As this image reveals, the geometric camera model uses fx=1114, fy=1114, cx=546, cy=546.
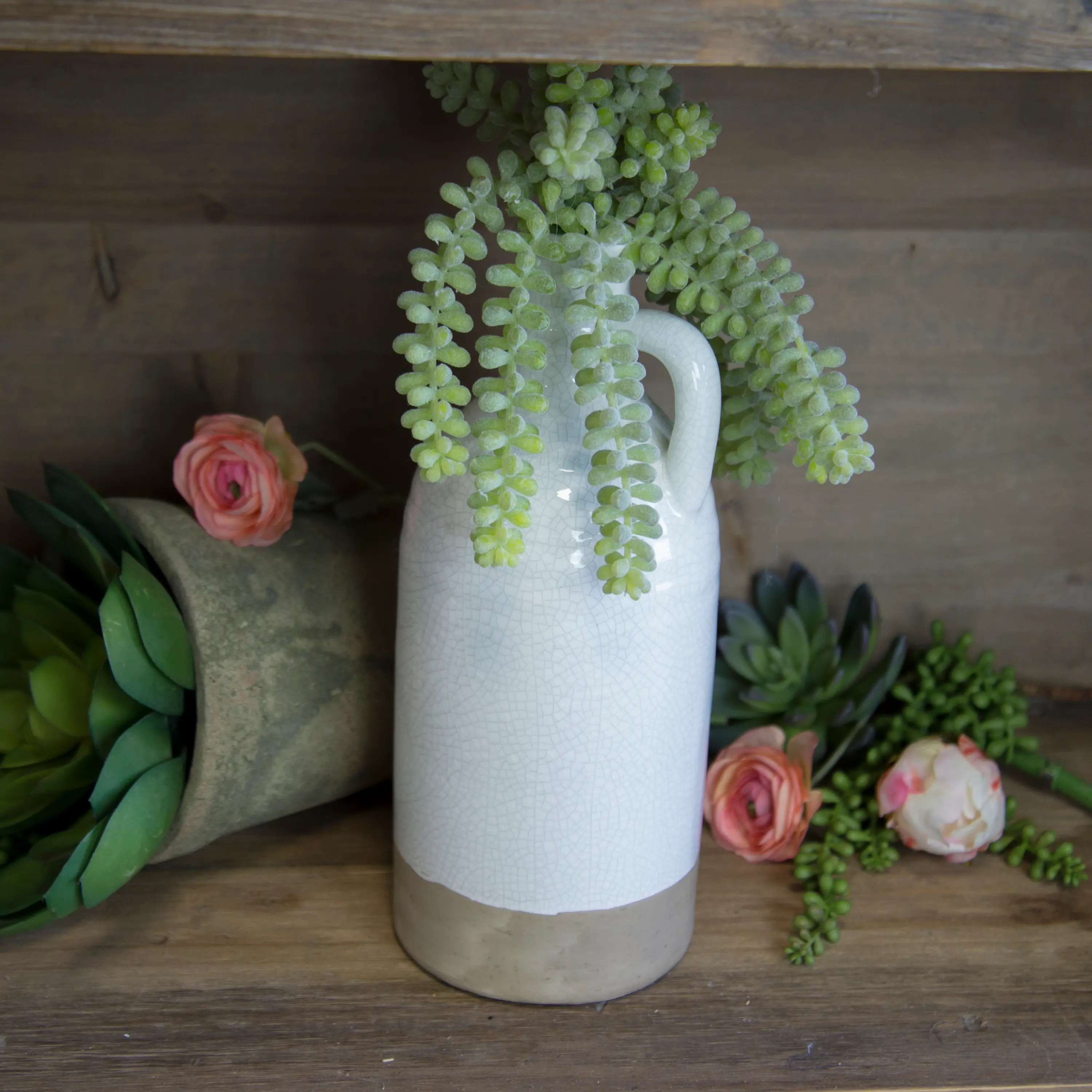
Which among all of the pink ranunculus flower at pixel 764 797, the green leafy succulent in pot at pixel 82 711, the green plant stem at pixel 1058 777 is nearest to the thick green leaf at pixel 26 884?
the green leafy succulent in pot at pixel 82 711

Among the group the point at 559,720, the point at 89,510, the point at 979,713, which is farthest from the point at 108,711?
the point at 979,713

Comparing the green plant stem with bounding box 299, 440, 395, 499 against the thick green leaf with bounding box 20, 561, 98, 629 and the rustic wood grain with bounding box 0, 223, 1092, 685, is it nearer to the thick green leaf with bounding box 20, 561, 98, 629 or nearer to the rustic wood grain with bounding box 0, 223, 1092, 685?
the rustic wood grain with bounding box 0, 223, 1092, 685

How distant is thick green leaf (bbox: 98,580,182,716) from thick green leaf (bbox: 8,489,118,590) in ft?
0.13

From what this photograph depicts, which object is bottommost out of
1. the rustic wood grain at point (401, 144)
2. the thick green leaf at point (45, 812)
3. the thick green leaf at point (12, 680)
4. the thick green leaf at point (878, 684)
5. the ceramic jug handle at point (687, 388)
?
the thick green leaf at point (45, 812)

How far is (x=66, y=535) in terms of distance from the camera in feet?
2.19

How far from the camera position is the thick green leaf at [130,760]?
0.58 metres

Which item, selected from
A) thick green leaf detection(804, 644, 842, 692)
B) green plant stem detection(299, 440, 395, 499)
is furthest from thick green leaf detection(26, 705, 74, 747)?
thick green leaf detection(804, 644, 842, 692)

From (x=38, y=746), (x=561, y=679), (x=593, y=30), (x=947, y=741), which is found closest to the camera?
(x=593, y=30)

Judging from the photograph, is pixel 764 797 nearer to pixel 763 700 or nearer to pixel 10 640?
pixel 763 700

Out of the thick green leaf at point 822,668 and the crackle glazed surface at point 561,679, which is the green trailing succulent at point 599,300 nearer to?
the crackle glazed surface at point 561,679

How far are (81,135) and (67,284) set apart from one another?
0.31 ft

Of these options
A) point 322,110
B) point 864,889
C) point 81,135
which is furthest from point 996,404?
point 81,135

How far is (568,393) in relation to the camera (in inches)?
21.0

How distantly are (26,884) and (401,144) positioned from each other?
0.48 meters
